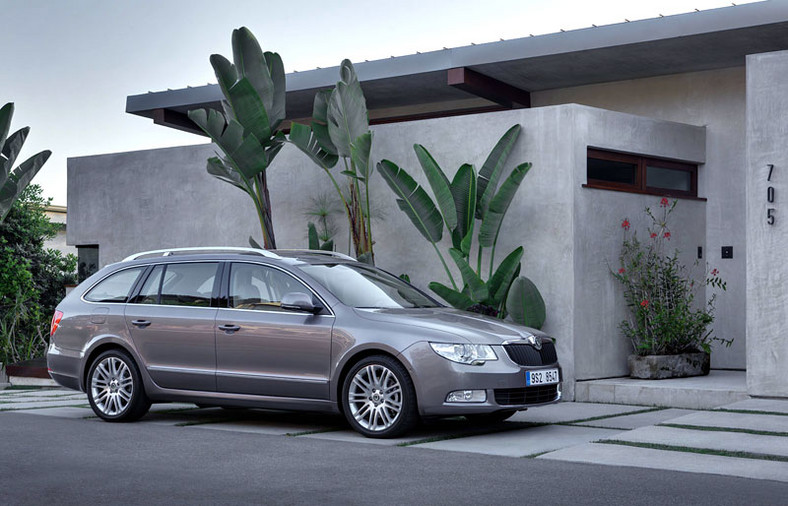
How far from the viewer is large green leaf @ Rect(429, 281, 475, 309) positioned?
508 inches

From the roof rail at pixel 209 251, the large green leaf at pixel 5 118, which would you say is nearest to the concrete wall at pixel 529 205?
the large green leaf at pixel 5 118

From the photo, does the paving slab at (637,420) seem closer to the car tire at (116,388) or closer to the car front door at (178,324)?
the car front door at (178,324)

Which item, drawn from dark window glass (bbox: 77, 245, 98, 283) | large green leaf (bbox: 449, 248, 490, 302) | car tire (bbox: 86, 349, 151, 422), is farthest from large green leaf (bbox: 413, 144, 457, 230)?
dark window glass (bbox: 77, 245, 98, 283)

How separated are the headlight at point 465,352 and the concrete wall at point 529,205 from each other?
398 centimetres

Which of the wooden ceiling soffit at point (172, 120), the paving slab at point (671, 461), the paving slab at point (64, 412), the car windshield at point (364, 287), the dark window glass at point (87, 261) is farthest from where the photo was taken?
the wooden ceiling soffit at point (172, 120)

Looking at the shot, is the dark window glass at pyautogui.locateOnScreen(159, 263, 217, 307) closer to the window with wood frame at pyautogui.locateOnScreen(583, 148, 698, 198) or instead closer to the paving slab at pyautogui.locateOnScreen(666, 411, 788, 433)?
the paving slab at pyautogui.locateOnScreen(666, 411, 788, 433)

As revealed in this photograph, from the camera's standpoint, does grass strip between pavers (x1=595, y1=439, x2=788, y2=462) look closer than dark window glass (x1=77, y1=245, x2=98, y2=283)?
Yes

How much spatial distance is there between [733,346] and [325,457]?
8383mm

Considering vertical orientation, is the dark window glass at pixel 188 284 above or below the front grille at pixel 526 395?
above

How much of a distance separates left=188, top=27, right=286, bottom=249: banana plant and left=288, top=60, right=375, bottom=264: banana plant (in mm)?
537

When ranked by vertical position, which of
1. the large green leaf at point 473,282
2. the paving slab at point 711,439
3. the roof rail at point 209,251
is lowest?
the paving slab at point 711,439

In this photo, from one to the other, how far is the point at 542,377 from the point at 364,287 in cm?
197

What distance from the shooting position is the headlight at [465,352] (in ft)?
29.1

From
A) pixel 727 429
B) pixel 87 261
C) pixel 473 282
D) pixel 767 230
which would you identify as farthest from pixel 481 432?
pixel 87 261
